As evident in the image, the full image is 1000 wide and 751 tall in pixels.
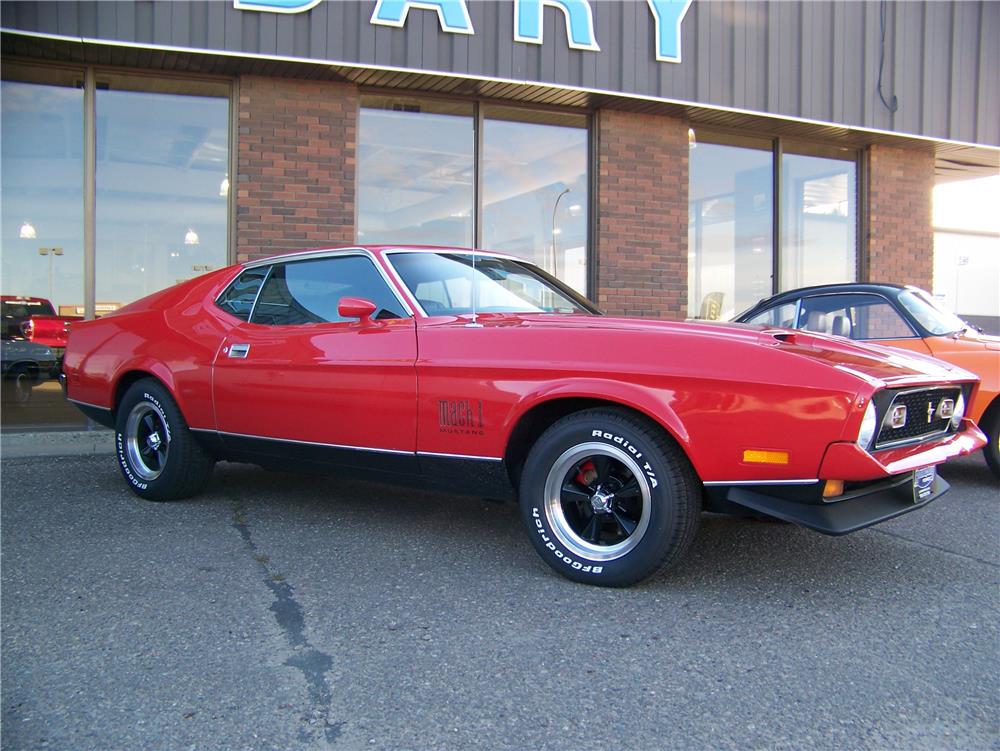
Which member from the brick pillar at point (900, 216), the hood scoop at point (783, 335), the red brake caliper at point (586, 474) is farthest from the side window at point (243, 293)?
the brick pillar at point (900, 216)

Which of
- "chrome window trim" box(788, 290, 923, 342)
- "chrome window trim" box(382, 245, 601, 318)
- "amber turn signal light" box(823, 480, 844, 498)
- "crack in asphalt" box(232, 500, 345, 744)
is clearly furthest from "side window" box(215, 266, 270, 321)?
"chrome window trim" box(788, 290, 923, 342)

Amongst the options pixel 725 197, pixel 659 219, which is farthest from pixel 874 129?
pixel 659 219

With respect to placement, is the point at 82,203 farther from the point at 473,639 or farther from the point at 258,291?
the point at 473,639

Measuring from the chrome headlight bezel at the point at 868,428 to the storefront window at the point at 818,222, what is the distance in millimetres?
7663

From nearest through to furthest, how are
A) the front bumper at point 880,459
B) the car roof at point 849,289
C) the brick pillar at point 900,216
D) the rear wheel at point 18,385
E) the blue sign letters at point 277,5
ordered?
the front bumper at point 880,459 < the car roof at point 849,289 < the blue sign letters at point 277,5 < the rear wheel at point 18,385 < the brick pillar at point 900,216

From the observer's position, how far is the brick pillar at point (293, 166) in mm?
7598

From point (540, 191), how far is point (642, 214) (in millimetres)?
1123

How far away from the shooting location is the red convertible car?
9.86 ft

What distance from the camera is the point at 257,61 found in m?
7.30

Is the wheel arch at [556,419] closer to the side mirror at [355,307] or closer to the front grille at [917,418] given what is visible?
the front grille at [917,418]

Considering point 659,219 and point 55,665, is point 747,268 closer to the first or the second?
point 659,219

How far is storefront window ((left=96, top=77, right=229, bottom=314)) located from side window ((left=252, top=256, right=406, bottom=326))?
3645 mm

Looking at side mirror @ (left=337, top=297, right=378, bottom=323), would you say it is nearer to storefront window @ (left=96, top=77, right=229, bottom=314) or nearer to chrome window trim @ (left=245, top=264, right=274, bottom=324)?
chrome window trim @ (left=245, top=264, right=274, bottom=324)

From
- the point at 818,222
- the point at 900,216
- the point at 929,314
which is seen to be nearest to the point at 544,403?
the point at 929,314
